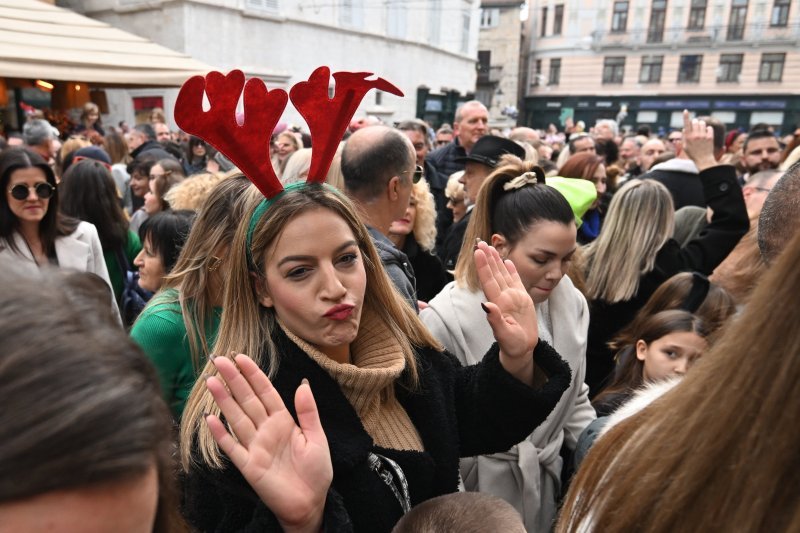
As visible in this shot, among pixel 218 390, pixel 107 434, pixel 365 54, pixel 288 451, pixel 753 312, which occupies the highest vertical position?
pixel 365 54

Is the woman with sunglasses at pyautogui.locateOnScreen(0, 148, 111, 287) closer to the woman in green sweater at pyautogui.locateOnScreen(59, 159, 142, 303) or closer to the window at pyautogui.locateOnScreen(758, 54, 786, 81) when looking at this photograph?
the woman in green sweater at pyautogui.locateOnScreen(59, 159, 142, 303)

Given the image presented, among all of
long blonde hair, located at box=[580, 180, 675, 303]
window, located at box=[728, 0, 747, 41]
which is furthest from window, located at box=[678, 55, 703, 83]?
long blonde hair, located at box=[580, 180, 675, 303]

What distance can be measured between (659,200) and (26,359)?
2.96 meters

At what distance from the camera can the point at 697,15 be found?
3181cm

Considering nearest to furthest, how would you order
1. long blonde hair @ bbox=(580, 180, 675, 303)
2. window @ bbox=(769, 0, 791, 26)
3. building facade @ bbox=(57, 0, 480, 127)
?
long blonde hair @ bbox=(580, 180, 675, 303) < building facade @ bbox=(57, 0, 480, 127) < window @ bbox=(769, 0, 791, 26)

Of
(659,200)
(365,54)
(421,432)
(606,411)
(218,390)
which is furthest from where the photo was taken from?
(365,54)

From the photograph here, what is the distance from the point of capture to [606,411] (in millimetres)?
2270

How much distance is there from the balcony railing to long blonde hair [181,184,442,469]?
3680 cm

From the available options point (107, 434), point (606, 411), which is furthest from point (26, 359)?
point (606, 411)

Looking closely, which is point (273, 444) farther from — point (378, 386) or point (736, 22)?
point (736, 22)

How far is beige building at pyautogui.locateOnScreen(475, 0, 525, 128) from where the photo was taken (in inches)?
1432

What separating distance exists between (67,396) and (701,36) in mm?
38181

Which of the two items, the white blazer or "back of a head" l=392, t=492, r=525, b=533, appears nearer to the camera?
"back of a head" l=392, t=492, r=525, b=533

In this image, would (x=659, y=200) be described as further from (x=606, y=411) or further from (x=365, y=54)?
(x=365, y=54)
